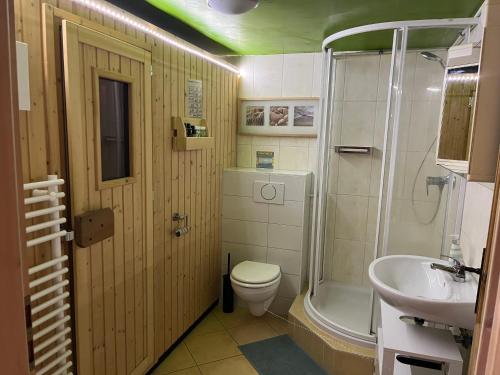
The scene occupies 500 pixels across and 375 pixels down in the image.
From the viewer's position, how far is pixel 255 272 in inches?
123

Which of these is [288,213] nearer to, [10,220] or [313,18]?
[313,18]

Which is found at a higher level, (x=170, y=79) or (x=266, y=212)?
(x=170, y=79)

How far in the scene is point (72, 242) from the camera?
5.74 feet

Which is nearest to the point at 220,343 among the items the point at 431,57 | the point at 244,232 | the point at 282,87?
the point at 244,232

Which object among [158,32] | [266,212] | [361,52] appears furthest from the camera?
[266,212]

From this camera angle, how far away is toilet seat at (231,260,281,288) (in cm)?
299

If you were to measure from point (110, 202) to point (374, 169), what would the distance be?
89.9 inches

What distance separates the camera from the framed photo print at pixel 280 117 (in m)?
3.45

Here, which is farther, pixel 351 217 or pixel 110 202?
pixel 351 217

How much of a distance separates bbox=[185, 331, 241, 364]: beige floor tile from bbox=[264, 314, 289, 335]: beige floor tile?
1.40 feet

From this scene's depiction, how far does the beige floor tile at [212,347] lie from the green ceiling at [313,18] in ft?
8.15

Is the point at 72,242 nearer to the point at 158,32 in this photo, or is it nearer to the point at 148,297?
the point at 148,297

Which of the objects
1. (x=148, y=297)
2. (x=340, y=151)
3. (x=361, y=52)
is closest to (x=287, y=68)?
(x=361, y=52)

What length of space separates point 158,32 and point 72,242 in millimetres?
1398
